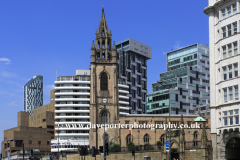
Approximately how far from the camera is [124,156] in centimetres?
8362

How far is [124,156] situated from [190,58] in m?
101

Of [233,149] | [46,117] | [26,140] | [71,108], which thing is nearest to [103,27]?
[71,108]

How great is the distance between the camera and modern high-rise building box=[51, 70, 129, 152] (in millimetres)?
140500

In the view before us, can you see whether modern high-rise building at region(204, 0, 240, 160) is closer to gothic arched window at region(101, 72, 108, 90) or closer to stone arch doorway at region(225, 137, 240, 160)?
stone arch doorway at region(225, 137, 240, 160)

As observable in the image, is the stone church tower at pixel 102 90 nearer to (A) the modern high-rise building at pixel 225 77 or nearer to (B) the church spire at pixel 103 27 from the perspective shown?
(B) the church spire at pixel 103 27

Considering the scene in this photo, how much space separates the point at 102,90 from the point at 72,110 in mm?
36003

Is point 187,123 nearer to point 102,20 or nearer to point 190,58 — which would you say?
point 102,20

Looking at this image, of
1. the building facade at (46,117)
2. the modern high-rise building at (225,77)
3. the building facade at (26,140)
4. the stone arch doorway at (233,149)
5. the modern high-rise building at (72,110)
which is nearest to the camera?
the modern high-rise building at (225,77)

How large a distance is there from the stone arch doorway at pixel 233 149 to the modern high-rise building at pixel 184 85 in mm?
90984

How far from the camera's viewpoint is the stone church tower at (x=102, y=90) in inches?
4215

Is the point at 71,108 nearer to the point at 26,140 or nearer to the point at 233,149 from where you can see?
the point at 26,140

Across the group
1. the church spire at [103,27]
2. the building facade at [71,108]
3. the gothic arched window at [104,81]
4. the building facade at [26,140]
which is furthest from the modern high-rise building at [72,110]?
the gothic arched window at [104,81]

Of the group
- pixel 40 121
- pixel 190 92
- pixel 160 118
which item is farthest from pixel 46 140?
pixel 160 118

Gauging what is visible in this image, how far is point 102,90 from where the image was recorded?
110 metres
